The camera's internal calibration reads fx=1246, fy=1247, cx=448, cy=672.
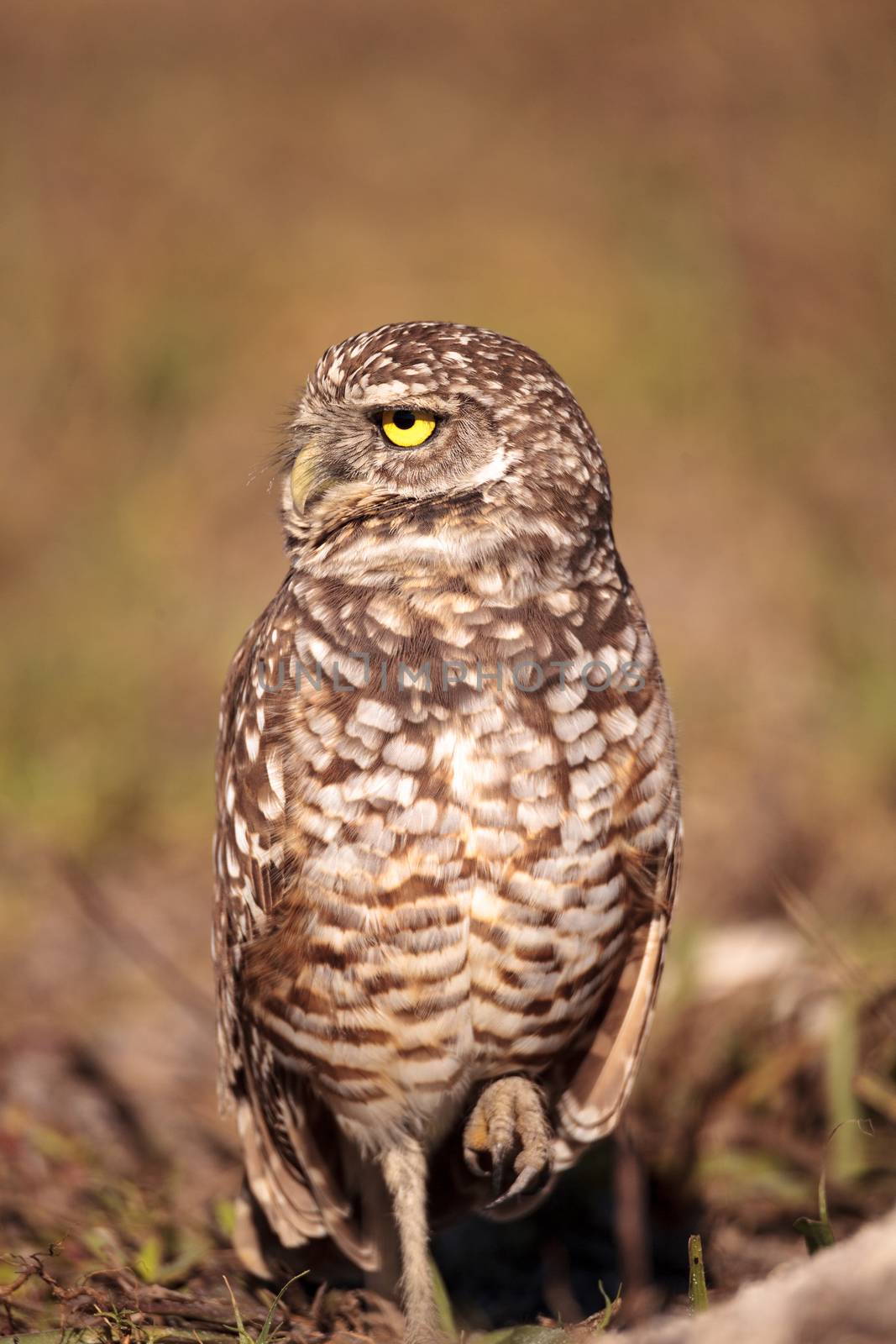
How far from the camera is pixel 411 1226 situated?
2.39m

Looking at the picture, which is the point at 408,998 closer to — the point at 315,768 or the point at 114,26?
the point at 315,768

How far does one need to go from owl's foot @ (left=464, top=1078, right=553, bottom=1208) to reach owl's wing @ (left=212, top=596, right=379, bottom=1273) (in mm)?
325

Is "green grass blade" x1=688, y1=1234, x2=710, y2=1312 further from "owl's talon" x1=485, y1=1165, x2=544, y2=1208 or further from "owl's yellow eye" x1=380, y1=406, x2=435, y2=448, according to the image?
"owl's yellow eye" x1=380, y1=406, x2=435, y2=448

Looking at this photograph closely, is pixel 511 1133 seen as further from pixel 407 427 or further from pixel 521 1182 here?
pixel 407 427

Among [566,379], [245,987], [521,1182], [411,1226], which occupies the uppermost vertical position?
[566,379]

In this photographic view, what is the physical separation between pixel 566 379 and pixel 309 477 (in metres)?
5.14

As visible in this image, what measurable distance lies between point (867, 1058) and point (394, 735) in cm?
175

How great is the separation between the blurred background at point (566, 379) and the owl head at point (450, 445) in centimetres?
98

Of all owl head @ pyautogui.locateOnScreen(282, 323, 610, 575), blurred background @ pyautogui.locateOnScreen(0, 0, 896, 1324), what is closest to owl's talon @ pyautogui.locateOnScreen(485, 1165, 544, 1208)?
blurred background @ pyautogui.locateOnScreen(0, 0, 896, 1324)

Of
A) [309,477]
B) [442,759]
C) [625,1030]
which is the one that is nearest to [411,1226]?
[625,1030]

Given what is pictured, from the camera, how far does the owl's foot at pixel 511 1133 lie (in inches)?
90.0

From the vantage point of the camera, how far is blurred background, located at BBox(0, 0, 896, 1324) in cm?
321

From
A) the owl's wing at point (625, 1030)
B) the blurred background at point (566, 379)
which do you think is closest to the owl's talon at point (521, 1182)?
the owl's wing at point (625, 1030)

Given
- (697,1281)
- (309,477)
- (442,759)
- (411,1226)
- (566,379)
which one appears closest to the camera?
(697,1281)
